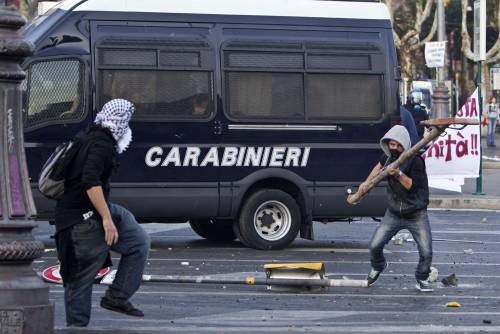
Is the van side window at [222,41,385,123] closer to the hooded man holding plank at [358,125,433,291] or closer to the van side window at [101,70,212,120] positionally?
the van side window at [101,70,212,120]

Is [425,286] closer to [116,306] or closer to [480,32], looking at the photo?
[116,306]

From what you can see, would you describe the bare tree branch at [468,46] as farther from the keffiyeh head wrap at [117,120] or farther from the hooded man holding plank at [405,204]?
the keffiyeh head wrap at [117,120]

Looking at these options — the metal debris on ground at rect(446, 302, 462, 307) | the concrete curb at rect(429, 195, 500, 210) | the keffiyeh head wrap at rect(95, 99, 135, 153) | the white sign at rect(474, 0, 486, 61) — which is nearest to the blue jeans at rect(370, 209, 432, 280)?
the metal debris on ground at rect(446, 302, 462, 307)

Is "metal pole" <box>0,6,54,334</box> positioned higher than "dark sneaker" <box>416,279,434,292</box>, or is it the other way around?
"metal pole" <box>0,6,54,334</box>

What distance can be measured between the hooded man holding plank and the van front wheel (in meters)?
3.25

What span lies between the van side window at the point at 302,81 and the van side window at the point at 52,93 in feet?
5.79

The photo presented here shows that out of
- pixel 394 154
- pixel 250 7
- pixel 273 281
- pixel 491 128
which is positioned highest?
pixel 250 7

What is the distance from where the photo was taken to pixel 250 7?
1553 centimetres

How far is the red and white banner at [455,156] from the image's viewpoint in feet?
74.4

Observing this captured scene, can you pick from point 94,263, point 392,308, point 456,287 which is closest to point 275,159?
point 456,287

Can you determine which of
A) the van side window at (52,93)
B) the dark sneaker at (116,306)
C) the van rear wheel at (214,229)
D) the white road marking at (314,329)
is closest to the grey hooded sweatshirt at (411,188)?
the white road marking at (314,329)

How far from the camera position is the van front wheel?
15.4 metres

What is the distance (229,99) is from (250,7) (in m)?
1.17

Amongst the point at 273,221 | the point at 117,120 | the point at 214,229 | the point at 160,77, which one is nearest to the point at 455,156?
the point at 214,229
